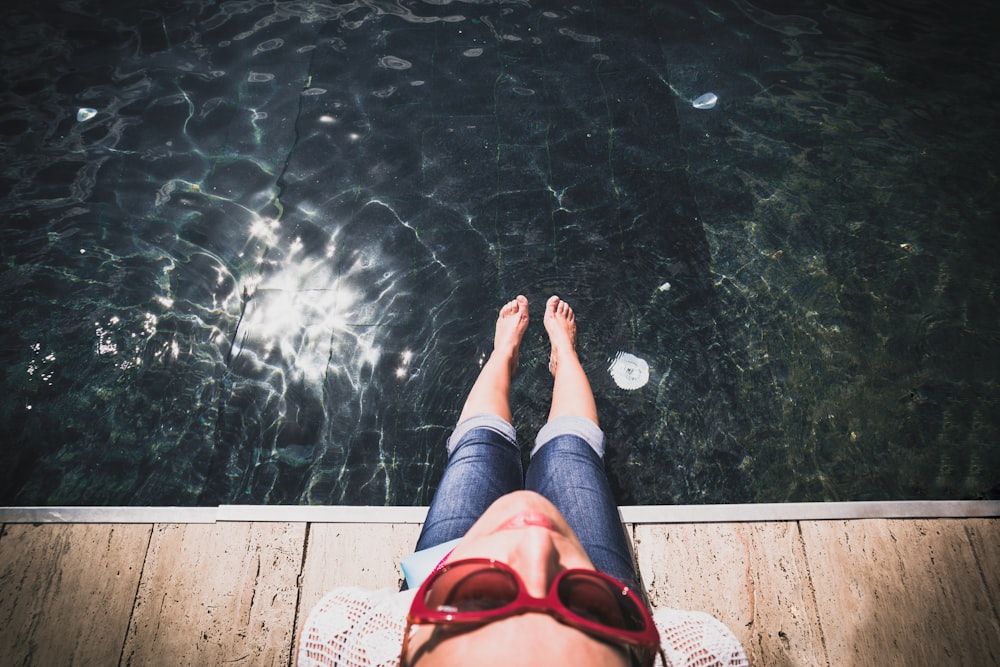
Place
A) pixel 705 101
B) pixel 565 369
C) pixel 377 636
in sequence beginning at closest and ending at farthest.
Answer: pixel 377 636 → pixel 565 369 → pixel 705 101

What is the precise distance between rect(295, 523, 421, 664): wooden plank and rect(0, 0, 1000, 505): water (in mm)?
268

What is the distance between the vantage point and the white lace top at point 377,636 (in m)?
1.46

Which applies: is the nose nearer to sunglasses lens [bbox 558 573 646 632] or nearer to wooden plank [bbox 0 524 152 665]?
sunglasses lens [bbox 558 573 646 632]

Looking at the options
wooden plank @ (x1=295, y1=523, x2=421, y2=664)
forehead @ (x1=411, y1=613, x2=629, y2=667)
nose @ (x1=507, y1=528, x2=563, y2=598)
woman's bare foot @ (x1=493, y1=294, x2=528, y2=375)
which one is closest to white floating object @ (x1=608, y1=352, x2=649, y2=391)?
woman's bare foot @ (x1=493, y1=294, x2=528, y2=375)

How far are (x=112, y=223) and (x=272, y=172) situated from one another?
1.12 meters

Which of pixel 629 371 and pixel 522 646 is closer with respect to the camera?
pixel 522 646

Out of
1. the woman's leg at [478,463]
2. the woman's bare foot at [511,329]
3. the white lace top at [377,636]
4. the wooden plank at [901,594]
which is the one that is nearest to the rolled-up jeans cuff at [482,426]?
the woman's leg at [478,463]

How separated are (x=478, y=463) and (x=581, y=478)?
0.42 metres

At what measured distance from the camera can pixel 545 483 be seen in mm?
2045

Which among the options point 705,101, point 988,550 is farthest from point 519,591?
point 705,101

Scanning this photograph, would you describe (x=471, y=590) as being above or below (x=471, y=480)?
above

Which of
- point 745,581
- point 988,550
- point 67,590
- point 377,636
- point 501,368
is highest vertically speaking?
point 377,636

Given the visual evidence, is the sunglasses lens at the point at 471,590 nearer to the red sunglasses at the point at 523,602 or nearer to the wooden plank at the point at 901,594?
the red sunglasses at the point at 523,602

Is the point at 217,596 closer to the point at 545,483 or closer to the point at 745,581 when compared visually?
the point at 545,483
